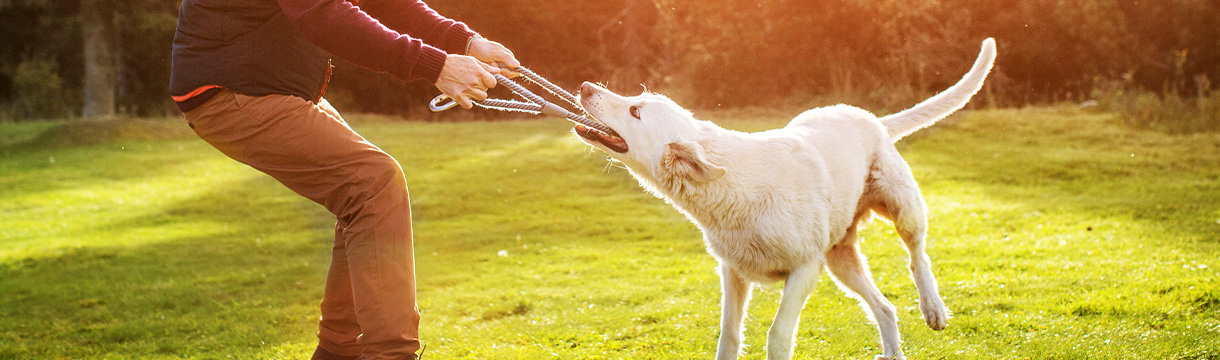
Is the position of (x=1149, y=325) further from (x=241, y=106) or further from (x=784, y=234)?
(x=241, y=106)

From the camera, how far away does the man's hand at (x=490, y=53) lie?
344cm

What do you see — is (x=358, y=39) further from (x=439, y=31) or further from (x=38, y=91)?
(x=38, y=91)

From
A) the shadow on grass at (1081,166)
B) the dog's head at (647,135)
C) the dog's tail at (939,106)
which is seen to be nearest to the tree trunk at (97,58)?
the shadow on grass at (1081,166)

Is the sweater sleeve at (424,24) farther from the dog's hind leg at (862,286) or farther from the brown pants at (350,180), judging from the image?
the dog's hind leg at (862,286)

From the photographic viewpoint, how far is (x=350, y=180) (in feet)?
10.3

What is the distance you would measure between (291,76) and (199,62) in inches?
11.8

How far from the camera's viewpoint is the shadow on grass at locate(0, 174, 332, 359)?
5.35 metres

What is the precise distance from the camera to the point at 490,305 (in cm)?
599

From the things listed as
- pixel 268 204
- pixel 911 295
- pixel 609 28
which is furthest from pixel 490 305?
pixel 609 28

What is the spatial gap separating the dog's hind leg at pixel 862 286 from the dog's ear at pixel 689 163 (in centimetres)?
105

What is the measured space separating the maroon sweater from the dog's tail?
278 centimetres

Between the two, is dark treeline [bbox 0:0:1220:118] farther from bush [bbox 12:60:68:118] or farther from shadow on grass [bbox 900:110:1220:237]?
shadow on grass [bbox 900:110:1220:237]

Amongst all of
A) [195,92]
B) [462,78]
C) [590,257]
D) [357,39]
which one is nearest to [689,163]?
[462,78]

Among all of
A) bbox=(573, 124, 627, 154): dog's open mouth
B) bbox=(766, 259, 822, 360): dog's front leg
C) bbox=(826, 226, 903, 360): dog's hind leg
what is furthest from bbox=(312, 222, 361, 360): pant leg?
bbox=(826, 226, 903, 360): dog's hind leg
